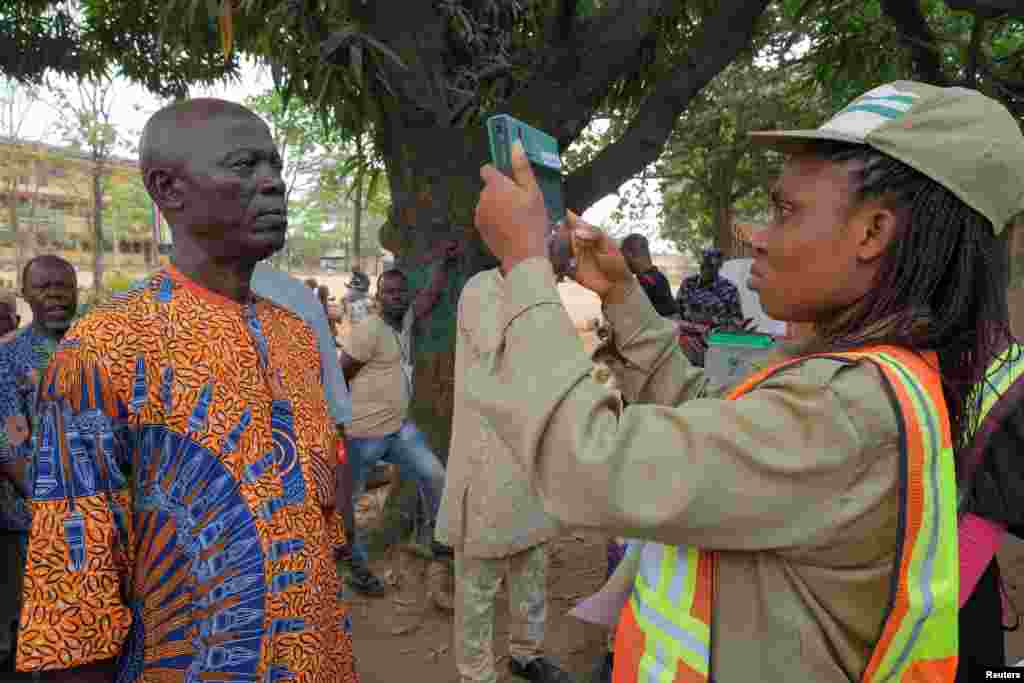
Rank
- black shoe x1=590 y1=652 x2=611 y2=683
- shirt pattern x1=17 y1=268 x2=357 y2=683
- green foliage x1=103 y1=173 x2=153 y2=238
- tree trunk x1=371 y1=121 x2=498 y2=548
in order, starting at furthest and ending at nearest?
green foliage x1=103 y1=173 x2=153 y2=238 < tree trunk x1=371 y1=121 x2=498 y2=548 < black shoe x1=590 y1=652 x2=611 y2=683 < shirt pattern x1=17 y1=268 x2=357 y2=683

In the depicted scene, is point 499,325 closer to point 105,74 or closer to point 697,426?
point 697,426

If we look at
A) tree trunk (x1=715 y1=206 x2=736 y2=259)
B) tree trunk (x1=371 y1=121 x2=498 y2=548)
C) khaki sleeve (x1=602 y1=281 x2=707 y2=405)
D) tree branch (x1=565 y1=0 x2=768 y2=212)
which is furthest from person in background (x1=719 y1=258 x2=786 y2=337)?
tree trunk (x1=715 y1=206 x2=736 y2=259)

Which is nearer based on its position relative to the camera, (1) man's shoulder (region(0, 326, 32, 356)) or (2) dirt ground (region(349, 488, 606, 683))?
(1) man's shoulder (region(0, 326, 32, 356))

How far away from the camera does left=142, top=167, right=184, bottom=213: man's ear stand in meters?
1.49

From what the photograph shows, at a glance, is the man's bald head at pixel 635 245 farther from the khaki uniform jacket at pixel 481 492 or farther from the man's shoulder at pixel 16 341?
the man's shoulder at pixel 16 341

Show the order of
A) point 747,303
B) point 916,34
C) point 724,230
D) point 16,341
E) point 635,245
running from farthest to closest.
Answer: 1. point 724,230
2. point 747,303
3. point 635,245
4. point 916,34
5. point 16,341

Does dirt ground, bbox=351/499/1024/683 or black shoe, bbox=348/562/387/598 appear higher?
black shoe, bbox=348/562/387/598

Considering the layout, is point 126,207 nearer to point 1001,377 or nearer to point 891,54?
point 891,54

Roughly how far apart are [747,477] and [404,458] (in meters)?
3.42

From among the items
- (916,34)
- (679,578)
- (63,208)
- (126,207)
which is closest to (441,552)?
(679,578)

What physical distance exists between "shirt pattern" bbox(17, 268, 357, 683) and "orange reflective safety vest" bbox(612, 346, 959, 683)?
732mm

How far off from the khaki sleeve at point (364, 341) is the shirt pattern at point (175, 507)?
8.63 ft

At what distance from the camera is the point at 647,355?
1.46 metres

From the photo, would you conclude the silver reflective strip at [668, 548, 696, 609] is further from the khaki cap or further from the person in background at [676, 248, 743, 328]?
the person in background at [676, 248, 743, 328]
